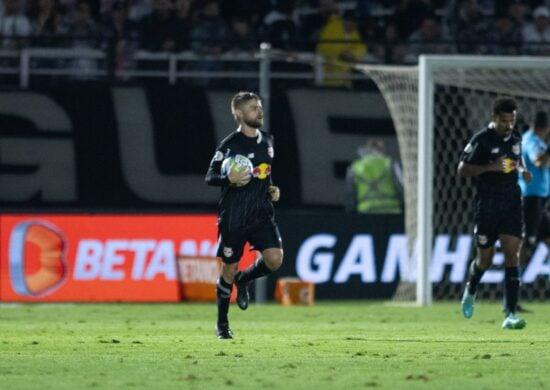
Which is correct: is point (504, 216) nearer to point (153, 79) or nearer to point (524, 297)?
point (524, 297)

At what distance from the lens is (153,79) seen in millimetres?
22859

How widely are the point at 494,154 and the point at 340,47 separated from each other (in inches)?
341

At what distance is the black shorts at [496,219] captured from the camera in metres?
15.2

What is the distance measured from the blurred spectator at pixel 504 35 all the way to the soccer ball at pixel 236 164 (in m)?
10.9

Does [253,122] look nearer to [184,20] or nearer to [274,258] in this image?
[274,258]

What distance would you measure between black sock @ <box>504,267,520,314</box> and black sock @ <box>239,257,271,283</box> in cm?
270

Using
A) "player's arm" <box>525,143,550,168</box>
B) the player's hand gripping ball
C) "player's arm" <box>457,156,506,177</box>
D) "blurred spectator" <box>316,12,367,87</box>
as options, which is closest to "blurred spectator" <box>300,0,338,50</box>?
"blurred spectator" <box>316,12,367,87</box>

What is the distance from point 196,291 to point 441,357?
9.73 meters

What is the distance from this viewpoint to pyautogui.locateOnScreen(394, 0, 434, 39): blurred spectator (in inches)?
966

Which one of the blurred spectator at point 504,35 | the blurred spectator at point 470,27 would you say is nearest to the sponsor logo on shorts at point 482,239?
the blurred spectator at point 470,27

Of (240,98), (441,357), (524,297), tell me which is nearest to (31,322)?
(240,98)

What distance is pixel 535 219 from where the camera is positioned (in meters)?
19.6

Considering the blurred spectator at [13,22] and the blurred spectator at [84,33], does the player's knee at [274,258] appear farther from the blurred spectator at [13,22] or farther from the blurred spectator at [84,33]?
the blurred spectator at [13,22]

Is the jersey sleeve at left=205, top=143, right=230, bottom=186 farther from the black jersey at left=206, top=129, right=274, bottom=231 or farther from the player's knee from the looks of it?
the player's knee
